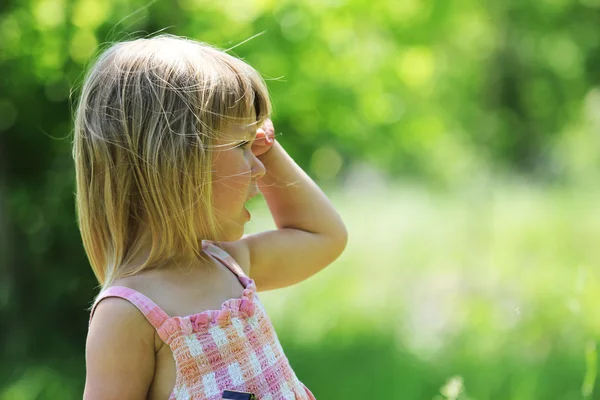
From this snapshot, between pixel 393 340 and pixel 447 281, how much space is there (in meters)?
1.76

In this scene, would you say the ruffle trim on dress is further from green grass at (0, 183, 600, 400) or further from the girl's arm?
green grass at (0, 183, 600, 400)

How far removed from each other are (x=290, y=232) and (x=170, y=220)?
1.24 feet

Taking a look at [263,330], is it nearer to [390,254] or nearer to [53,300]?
[53,300]

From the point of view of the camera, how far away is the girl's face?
1.39m

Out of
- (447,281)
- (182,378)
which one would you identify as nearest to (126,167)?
(182,378)

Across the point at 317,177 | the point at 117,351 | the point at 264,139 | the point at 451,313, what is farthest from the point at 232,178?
the point at 317,177

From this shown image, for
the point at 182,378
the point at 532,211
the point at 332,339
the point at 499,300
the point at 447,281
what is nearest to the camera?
the point at 182,378

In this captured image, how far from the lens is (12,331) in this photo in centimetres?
454

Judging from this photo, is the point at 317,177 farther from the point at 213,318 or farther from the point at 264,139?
the point at 213,318

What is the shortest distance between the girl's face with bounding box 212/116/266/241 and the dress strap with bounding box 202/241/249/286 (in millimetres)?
48

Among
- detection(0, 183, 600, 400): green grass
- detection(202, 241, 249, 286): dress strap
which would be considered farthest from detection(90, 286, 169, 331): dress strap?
detection(0, 183, 600, 400): green grass

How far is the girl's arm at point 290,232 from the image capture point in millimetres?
1623

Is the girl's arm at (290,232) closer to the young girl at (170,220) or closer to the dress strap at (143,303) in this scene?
the young girl at (170,220)

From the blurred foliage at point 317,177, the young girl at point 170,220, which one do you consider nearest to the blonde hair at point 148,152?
the young girl at point 170,220
